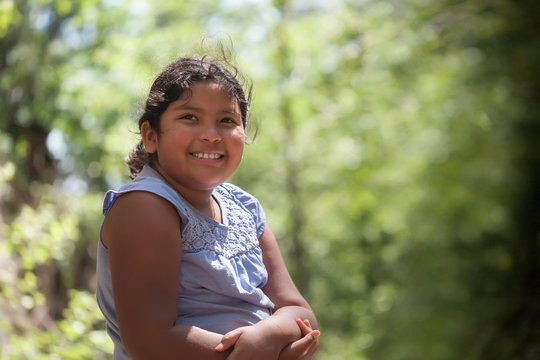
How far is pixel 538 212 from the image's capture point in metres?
2.26

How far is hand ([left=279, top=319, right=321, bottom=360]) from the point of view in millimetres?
995

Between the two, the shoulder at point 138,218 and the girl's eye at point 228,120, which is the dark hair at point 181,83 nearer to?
the girl's eye at point 228,120

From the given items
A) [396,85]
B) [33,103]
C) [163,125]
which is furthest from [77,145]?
[163,125]

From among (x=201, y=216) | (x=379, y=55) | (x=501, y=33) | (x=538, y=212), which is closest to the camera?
(x=201, y=216)

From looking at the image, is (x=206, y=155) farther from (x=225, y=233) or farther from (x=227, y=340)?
(x=227, y=340)

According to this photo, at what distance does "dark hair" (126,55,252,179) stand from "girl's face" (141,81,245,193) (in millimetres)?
13

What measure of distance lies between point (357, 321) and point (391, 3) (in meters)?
4.54

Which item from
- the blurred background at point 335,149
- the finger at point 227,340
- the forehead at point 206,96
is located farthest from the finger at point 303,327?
the blurred background at point 335,149

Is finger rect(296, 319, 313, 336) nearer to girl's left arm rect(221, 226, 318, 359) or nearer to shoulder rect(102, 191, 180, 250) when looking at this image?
girl's left arm rect(221, 226, 318, 359)

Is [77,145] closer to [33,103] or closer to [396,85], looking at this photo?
[33,103]

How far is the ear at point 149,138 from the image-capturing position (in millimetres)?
1103

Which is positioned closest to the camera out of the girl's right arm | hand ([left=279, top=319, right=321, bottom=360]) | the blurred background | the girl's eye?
the girl's right arm

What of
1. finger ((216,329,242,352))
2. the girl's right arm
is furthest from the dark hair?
finger ((216,329,242,352))

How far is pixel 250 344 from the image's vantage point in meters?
0.94
